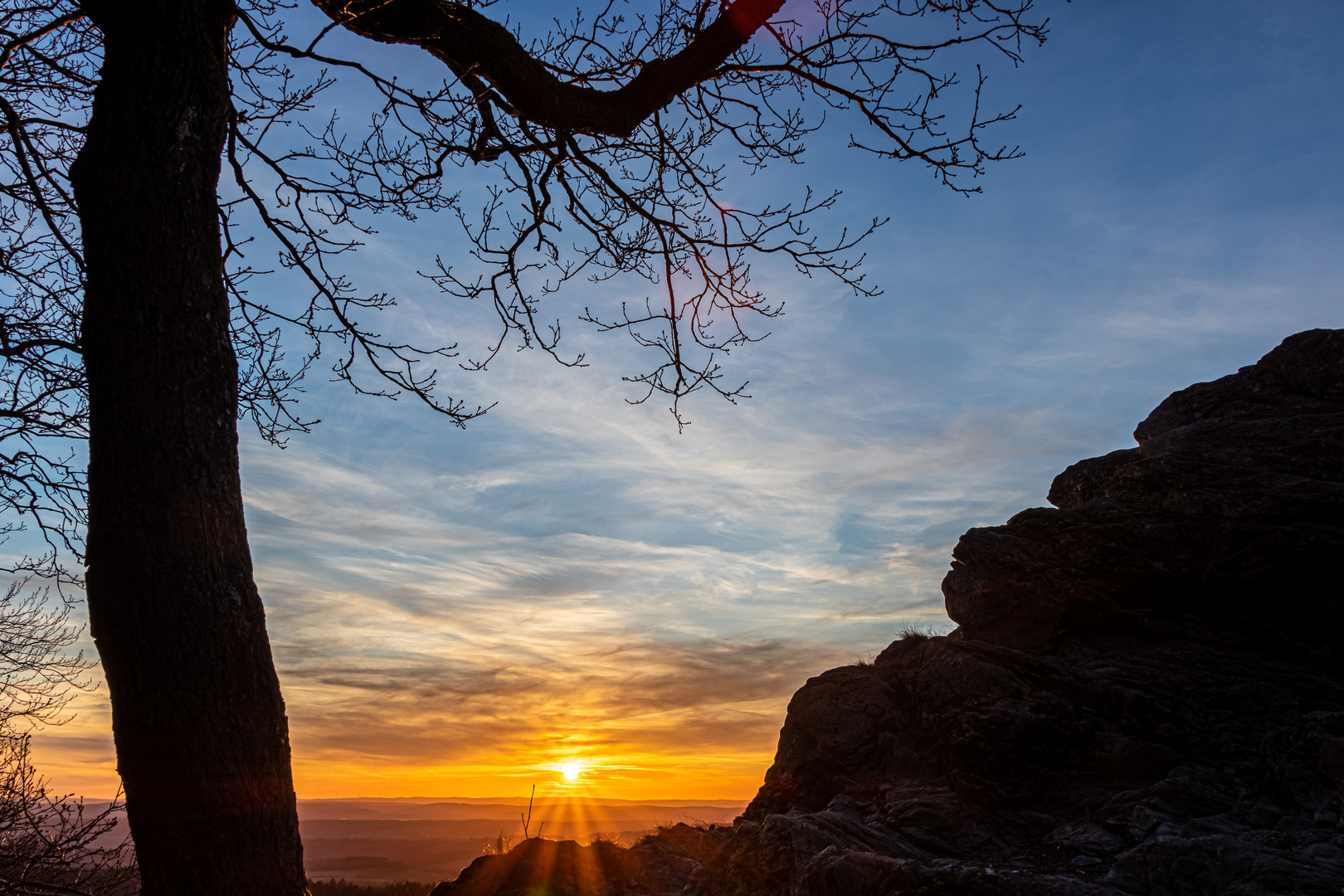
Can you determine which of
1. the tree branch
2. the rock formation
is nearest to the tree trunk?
the tree branch

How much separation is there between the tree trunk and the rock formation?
4061mm

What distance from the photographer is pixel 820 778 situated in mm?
8547

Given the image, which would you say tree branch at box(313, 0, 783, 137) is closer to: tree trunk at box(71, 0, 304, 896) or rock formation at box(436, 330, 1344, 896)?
tree trunk at box(71, 0, 304, 896)

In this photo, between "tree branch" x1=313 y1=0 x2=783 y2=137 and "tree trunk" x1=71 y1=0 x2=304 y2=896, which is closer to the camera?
"tree trunk" x1=71 y1=0 x2=304 y2=896

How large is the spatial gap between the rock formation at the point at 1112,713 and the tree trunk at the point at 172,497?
406 cm

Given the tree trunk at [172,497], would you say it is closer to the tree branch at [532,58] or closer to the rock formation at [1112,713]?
the tree branch at [532,58]

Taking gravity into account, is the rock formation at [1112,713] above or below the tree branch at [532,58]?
below

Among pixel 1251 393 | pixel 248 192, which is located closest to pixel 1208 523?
pixel 1251 393

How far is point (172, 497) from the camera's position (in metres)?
2.89

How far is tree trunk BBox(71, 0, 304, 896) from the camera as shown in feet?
8.90

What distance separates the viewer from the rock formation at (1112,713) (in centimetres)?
549

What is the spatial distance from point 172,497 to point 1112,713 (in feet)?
27.4

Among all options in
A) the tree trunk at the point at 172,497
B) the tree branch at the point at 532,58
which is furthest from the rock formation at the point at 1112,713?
the tree branch at the point at 532,58

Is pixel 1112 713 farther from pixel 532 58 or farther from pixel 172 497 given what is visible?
pixel 172 497
